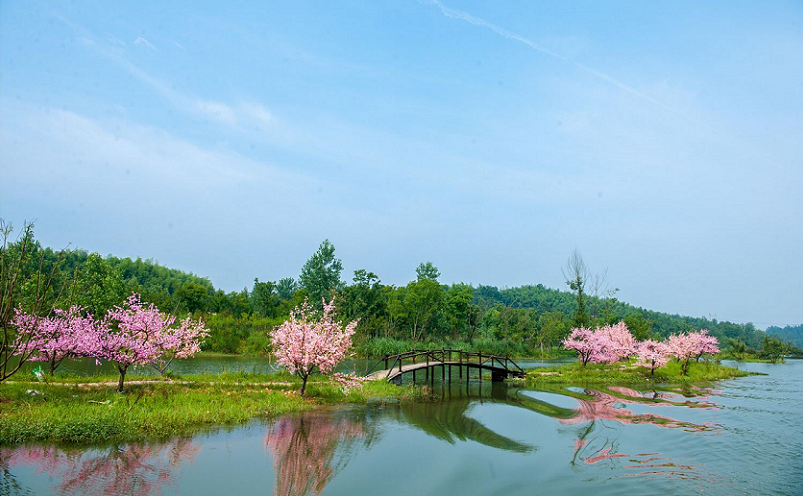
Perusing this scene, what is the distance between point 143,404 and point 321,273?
240 ft

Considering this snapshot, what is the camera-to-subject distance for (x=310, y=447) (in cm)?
1539

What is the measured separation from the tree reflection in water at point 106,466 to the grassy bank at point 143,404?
1013 mm

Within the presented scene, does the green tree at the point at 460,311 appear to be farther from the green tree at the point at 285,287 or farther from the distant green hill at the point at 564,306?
the distant green hill at the point at 564,306

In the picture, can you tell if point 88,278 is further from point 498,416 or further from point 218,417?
point 498,416

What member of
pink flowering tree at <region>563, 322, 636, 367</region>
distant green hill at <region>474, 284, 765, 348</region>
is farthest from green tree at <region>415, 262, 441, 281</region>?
distant green hill at <region>474, 284, 765, 348</region>

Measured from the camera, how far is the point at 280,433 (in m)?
16.7

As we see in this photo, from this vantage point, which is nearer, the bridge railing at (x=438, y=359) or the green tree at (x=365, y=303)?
the bridge railing at (x=438, y=359)

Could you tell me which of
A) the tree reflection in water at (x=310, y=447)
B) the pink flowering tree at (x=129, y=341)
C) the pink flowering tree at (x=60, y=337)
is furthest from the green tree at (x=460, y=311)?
the pink flowering tree at (x=60, y=337)

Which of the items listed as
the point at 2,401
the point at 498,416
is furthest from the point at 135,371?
the point at 498,416

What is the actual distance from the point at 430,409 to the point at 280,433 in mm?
9072

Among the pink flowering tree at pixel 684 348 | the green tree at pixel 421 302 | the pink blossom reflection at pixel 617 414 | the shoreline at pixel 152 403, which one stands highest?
the green tree at pixel 421 302

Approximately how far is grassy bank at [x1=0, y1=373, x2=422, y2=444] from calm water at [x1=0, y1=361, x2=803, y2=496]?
92 centimetres

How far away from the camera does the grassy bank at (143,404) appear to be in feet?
46.5

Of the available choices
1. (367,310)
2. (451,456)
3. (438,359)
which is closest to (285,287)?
(367,310)
